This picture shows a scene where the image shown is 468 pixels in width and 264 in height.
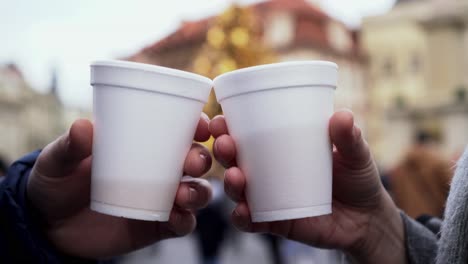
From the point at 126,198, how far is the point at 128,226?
30 centimetres

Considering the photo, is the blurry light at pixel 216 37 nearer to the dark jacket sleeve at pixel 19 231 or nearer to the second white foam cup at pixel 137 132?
the dark jacket sleeve at pixel 19 231

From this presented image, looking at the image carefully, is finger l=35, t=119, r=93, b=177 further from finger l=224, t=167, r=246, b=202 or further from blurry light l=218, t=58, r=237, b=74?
blurry light l=218, t=58, r=237, b=74

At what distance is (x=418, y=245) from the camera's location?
141cm

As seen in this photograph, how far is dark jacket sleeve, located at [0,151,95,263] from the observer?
128 cm

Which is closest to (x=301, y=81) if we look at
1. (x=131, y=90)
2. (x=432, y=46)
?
(x=131, y=90)

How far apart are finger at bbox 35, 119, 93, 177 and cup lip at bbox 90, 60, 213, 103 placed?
3.9 inches

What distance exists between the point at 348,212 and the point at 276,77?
0.41 m

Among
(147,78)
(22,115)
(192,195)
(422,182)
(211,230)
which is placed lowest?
(22,115)

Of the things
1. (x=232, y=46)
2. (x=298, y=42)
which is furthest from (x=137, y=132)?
(x=298, y=42)

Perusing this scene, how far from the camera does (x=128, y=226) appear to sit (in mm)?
1401

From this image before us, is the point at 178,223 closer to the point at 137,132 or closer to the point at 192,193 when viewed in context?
the point at 192,193

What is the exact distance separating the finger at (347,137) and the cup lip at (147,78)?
0.27m

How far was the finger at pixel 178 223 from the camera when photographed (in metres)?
1.33

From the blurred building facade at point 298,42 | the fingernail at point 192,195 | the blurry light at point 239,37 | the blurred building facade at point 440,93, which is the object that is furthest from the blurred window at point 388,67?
the fingernail at point 192,195
